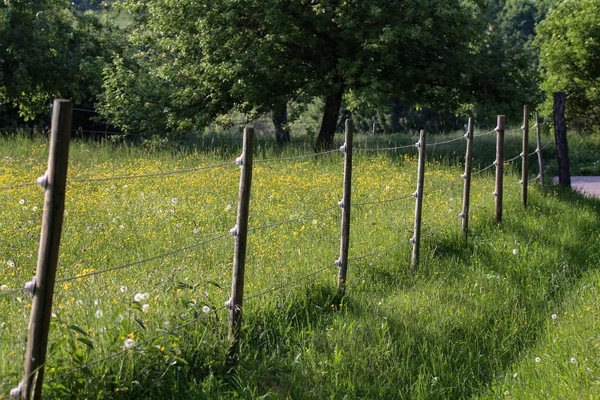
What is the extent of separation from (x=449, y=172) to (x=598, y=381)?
10.4 meters

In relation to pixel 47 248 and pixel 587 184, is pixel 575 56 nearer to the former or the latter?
pixel 587 184

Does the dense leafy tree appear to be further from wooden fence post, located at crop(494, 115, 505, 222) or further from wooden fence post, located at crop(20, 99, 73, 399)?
wooden fence post, located at crop(20, 99, 73, 399)

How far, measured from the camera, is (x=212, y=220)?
9.55 metres

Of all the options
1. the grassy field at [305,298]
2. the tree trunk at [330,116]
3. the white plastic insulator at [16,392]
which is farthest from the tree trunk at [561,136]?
the white plastic insulator at [16,392]

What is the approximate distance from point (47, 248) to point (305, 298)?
303 centimetres

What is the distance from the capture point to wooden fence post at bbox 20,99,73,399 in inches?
145

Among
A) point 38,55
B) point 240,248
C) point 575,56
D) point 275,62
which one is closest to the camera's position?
point 240,248

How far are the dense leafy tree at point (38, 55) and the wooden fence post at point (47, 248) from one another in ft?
58.8

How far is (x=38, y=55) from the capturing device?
21.1 meters

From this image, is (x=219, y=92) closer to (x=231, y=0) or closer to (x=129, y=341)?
(x=231, y=0)

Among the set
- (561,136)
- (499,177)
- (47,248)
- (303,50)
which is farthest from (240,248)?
(303,50)

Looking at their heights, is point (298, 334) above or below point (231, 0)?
below

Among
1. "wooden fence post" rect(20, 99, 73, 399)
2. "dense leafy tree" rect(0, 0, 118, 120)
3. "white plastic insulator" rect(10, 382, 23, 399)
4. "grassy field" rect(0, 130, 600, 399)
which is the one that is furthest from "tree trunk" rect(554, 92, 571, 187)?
"white plastic insulator" rect(10, 382, 23, 399)

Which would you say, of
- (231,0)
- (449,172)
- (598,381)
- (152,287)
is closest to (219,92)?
(231,0)
